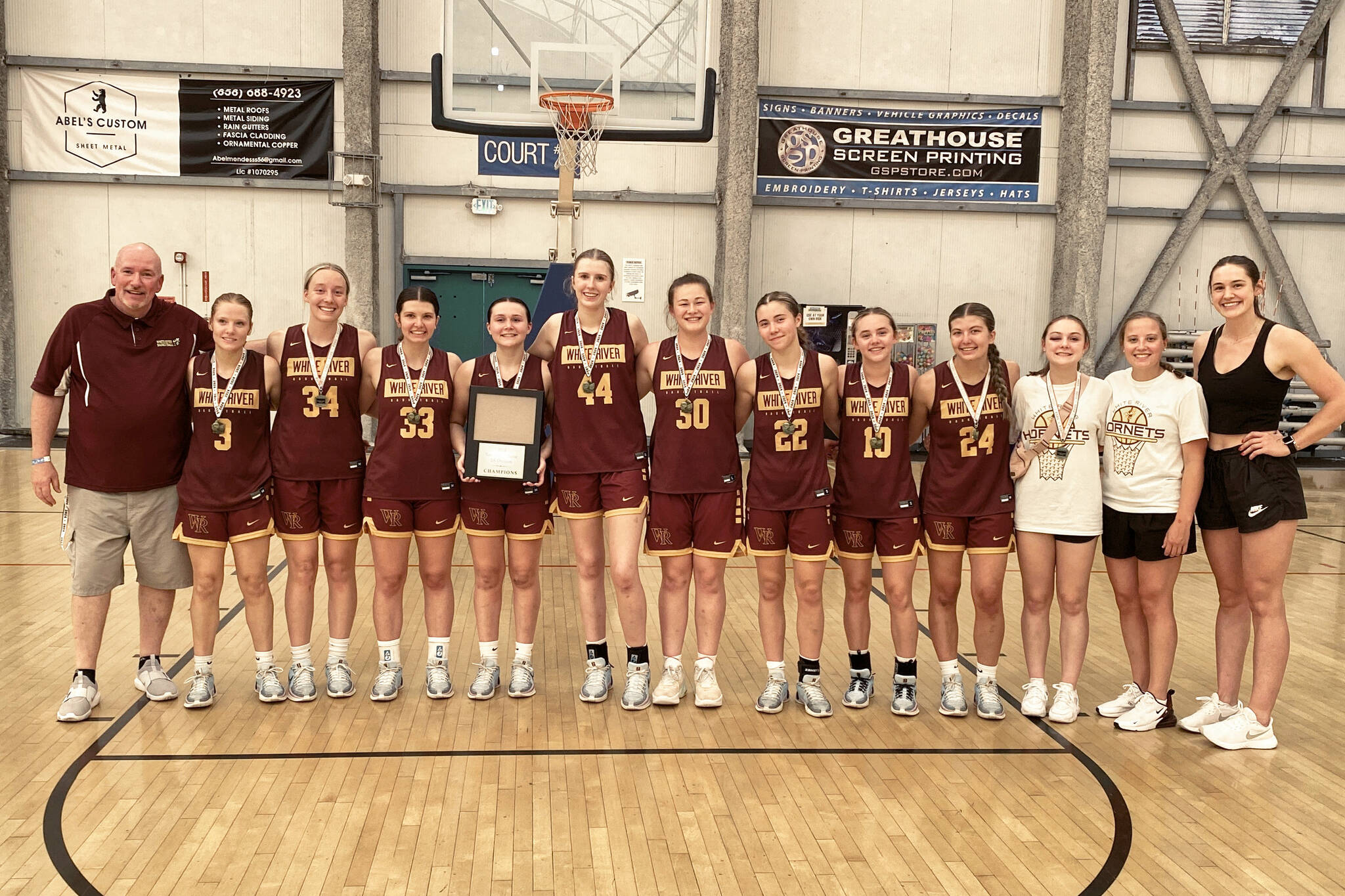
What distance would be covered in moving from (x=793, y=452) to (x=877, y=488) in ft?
1.18

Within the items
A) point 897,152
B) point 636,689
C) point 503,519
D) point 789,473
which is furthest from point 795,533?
point 897,152

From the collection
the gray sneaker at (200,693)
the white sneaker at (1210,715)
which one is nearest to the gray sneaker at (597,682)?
the gray sneaker at (200,693)

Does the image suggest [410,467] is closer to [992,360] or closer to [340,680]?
[340,680]

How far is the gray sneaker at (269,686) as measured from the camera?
13.6 feet

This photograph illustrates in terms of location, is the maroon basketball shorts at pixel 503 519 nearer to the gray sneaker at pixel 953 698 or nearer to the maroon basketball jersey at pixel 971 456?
the maroon basketball jersey at pixel 971 456

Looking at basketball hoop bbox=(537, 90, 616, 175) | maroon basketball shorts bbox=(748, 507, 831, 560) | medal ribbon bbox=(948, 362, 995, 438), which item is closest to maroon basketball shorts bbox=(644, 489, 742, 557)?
maroon basketball shorts bbox=(748, 507, 831, 560)

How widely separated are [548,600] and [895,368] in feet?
9.48

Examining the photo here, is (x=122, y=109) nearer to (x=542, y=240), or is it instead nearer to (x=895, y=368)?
(x=542, y=240)

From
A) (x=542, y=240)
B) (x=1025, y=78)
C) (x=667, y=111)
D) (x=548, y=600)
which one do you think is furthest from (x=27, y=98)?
(x=1025, y=78)

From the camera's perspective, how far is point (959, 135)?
12.7m

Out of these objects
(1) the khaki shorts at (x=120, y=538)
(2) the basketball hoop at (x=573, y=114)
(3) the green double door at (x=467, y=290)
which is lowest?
(1) the khaki shorts at (x=120, y=538)

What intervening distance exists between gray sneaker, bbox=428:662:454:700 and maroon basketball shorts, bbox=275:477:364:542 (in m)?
0.64

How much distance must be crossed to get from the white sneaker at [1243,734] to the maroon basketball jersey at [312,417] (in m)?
3.49

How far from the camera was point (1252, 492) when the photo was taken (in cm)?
373
